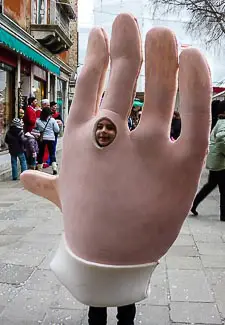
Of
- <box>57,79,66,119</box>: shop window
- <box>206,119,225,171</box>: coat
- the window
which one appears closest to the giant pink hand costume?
<box>206,119,225,171</box>: coat

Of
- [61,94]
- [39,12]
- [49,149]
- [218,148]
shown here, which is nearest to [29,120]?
[49,149]

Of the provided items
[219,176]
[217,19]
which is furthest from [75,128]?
[217,19]

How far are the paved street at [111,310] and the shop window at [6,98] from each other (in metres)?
8.79

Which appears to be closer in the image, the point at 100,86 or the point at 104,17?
the point at 100,86

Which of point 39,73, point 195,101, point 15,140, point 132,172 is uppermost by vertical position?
point 39,73

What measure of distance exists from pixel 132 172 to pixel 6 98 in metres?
13.3

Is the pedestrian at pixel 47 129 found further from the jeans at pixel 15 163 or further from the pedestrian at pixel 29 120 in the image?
the jeans at pixel 15 163

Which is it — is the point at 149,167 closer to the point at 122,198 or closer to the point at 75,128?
the point at 122,198

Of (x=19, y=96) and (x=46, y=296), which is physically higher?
(x=19, y=96)

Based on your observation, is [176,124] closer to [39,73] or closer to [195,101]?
[195,101]

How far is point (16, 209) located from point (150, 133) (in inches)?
198

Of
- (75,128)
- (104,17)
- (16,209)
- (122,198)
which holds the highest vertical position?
(104,17)

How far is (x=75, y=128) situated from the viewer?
240cm

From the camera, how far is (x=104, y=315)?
8.70 feet
